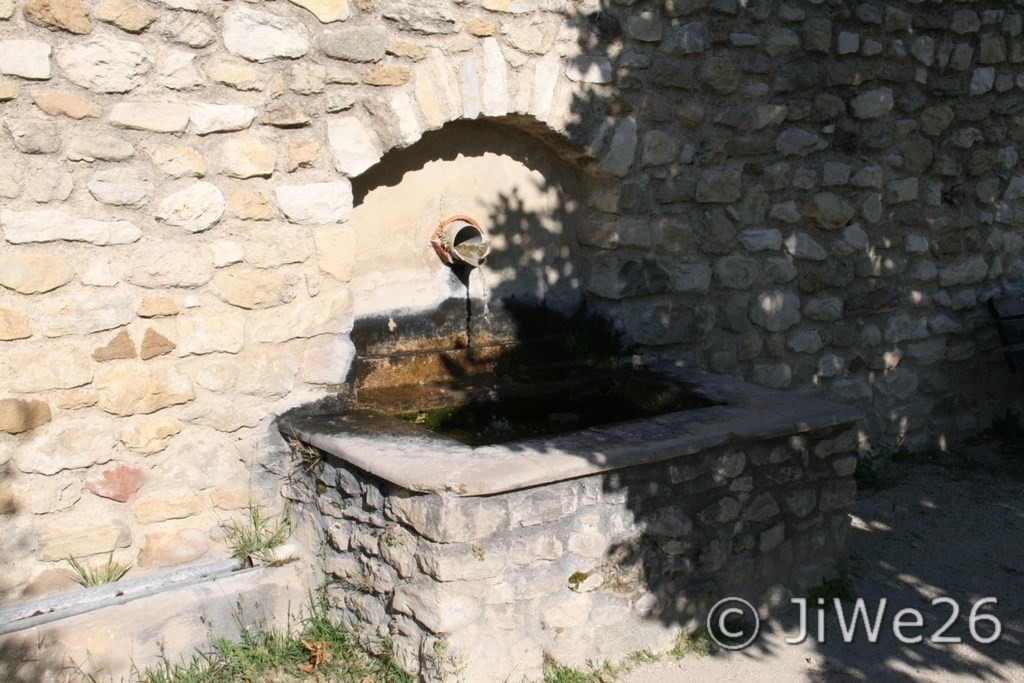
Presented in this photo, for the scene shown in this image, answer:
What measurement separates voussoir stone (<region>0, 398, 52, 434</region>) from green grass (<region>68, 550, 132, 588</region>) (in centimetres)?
46

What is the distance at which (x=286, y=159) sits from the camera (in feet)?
11.9

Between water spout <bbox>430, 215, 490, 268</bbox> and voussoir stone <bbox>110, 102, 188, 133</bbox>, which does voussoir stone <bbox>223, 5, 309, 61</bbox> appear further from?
water spout <bbox>430, 215, 490, 268</bbox>

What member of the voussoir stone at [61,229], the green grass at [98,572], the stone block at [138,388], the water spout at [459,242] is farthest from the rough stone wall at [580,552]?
the water spout at [459,242]

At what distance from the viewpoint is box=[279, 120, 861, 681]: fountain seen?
122 inches

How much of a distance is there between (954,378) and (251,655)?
161 inches

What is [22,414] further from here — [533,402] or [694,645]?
[694,645]

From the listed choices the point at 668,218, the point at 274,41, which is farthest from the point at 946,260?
the point at 274,41

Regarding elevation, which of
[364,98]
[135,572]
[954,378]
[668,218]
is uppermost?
[364,98]

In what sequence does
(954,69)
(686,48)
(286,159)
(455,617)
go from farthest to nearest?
(954,69) < (686,48) < (286,159) < (455,617)

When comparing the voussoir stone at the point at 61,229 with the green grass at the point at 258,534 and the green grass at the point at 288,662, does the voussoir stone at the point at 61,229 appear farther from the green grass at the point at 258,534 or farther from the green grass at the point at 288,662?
the green grass at the point at 288,662

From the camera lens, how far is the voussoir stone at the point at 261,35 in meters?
3.47

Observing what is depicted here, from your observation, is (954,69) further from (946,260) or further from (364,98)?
(364,98)

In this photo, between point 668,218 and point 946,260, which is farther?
point 946,260
